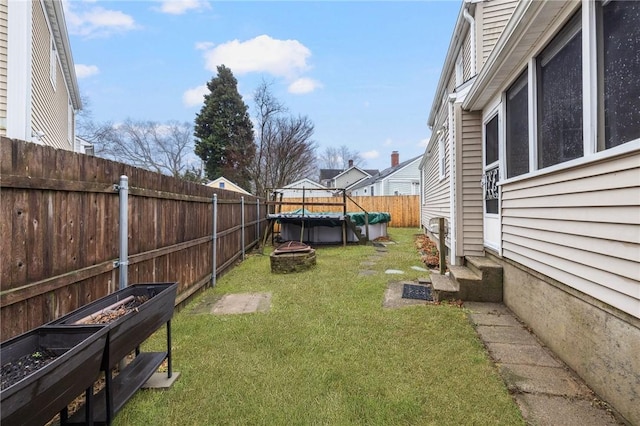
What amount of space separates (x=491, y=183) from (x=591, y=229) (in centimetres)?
266

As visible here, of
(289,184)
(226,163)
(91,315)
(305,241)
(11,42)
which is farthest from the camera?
(226,163)

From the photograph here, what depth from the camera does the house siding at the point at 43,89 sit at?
19.4ft

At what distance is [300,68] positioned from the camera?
1944 cm

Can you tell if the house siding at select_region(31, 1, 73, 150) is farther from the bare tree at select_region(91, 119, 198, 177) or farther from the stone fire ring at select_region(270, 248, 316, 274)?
the bare tree at select_region(91, 119, 198, 177)

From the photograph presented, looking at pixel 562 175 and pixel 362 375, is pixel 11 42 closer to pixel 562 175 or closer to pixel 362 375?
pixel 362 375

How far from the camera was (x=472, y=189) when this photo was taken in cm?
531

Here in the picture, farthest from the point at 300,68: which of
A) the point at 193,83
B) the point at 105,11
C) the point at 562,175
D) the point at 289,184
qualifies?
the point at 562,175

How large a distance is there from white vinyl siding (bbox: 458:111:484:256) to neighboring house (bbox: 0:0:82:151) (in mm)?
6986

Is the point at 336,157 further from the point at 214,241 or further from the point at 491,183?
the point at 491,183

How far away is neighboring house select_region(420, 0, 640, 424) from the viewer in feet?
6.52

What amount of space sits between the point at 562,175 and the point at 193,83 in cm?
3335

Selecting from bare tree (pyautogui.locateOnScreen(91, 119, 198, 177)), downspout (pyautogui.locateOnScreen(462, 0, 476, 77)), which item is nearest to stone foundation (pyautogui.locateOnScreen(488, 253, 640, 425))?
downspout (pyautogui.locateOnScreen(462, 0, 476, 77))

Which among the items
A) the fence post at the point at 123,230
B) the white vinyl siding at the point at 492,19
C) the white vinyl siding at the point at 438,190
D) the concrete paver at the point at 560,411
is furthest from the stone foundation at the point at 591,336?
the white vinyl siding at the point at 492,19

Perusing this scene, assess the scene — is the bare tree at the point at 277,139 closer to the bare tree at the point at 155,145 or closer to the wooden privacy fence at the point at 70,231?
the bare tree at the point at 155,145
